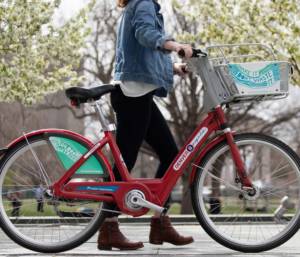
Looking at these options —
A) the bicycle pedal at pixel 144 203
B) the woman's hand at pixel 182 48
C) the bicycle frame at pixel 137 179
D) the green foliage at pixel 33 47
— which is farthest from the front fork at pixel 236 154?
the green foliage at pixel 33 47

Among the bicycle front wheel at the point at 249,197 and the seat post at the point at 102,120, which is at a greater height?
the seat post at the point at 102,120

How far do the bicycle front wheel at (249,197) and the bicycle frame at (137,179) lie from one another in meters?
0.09

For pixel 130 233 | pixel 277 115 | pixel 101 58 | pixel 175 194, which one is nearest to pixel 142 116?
pixel 130 233

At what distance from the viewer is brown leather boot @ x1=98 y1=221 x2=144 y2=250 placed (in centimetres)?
581

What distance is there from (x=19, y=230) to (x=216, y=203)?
4.01 ft

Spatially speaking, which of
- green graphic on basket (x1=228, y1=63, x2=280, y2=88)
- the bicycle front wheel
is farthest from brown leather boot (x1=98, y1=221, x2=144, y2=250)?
green graphic on basket (x1=228, y1=63, x2=280, y2=88)

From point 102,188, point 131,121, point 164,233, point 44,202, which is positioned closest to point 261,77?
point 131,121

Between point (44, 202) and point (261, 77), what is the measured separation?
1503mm

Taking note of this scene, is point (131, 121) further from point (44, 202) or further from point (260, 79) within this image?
point (260, 79)

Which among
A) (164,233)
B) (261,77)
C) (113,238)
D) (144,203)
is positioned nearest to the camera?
(261,77)

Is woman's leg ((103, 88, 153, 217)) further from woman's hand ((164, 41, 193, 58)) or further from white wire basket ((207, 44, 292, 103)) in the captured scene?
white wire basket ((207, 44, 292, 103))

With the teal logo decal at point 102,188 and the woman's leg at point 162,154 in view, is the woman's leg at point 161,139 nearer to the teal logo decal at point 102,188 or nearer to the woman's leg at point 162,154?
the woman's leg at point 162,154

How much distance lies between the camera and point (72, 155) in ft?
18.0

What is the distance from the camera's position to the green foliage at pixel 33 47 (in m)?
18.8
